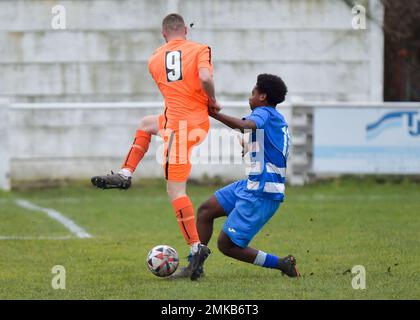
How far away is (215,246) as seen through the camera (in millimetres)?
11039

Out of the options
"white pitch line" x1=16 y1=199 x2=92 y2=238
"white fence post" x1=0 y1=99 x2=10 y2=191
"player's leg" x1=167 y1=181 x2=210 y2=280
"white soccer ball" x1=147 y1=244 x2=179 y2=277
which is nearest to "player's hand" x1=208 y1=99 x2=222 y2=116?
"player's leg" x1=167 y1=181 x2=210 y2=280

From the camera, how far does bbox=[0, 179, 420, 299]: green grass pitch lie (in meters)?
7.99

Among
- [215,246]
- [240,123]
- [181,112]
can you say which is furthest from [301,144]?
[240,123]

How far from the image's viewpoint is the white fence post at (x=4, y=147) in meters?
17.1

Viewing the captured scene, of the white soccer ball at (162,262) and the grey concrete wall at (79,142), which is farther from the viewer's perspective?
the grey concrete wall at (79,142)

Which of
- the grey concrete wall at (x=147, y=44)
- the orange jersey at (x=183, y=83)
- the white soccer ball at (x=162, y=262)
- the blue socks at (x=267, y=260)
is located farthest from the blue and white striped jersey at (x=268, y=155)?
the grey concrete wall at (x=147, y=44)

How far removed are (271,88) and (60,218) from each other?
5.89 meters

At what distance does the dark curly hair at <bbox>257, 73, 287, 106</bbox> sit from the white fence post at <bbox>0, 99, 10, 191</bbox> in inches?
370

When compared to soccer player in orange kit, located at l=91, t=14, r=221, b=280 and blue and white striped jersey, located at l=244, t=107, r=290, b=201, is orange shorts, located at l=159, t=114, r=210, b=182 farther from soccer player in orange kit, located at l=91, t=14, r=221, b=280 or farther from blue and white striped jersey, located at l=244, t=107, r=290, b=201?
blue and white striped jersey, located at l=244, t=107, r=290, b=201

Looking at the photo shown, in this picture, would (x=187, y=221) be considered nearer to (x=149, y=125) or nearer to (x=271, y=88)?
(x=149, y=125)

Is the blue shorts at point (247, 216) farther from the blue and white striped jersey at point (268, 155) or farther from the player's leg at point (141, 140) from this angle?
the player's leg at point (141, 140)

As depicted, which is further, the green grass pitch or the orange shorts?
the orange shorts

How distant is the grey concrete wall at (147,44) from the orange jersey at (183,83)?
32.6 feet

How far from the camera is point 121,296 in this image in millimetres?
7734
